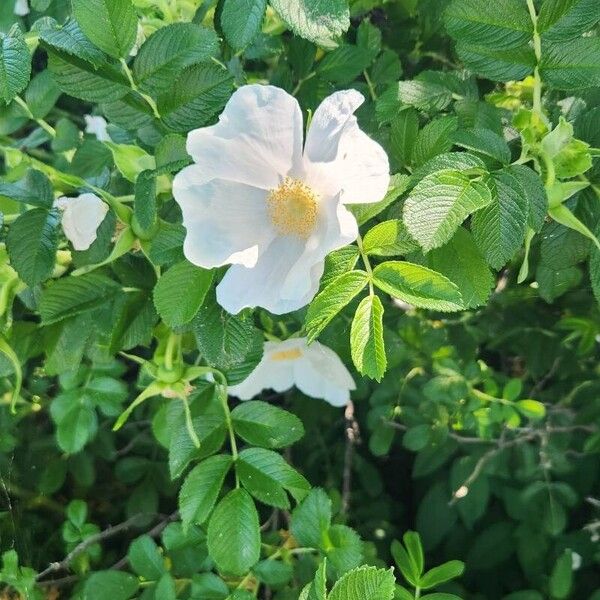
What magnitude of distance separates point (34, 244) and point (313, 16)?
1.17ft

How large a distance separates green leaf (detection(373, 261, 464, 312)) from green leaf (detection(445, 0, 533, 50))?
0.75 ft

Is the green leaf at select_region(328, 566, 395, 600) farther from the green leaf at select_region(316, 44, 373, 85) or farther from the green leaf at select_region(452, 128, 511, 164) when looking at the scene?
the green leaf at select_region(316, 44, 373, 85)

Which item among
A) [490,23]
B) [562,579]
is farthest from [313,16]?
[562,579]

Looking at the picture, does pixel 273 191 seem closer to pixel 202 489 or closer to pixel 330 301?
pixel 330 301

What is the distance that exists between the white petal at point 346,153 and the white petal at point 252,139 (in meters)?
0.02

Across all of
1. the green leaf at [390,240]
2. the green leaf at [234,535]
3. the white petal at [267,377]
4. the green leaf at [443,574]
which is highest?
the green leaf at [390,240]

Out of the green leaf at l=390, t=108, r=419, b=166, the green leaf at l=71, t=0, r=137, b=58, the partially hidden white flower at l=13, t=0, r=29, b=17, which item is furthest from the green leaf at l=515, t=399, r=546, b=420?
the partially hidden white flower at l=13, t=0, r=29, b=17

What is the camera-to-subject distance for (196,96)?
75 cm

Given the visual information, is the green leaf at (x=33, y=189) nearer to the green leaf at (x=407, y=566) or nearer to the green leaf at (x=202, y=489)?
the green leaf at (x=202, y=489)

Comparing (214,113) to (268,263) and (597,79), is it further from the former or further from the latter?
(597,79)

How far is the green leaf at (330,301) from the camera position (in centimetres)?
64

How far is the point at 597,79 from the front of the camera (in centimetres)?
71

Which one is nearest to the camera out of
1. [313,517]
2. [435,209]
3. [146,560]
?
[435,209]

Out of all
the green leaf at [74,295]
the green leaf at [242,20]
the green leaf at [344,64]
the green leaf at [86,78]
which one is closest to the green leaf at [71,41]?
the green leaf at [86,78]
